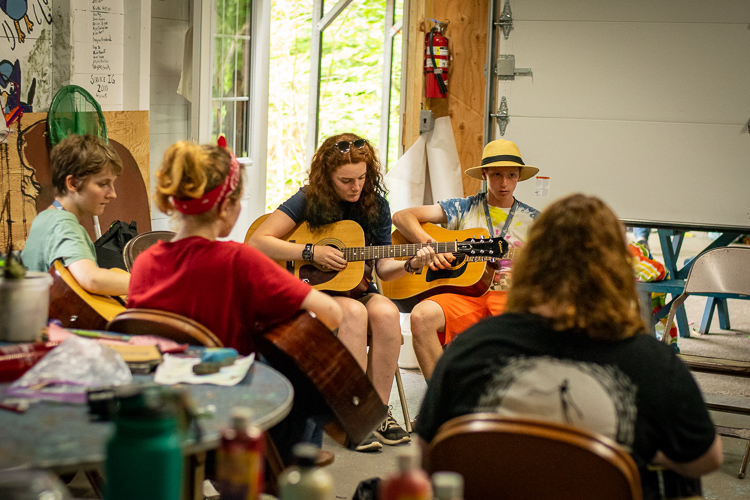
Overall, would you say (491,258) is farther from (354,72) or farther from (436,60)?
(354,72)

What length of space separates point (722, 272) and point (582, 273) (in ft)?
8.46

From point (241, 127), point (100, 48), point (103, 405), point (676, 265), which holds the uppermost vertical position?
point (100, 48)

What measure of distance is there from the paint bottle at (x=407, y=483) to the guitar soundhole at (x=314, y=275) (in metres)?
2.43

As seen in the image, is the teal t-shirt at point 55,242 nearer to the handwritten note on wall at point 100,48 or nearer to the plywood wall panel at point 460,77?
the handwritten note on wall at point 100,48

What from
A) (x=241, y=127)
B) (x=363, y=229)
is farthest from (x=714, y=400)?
(x=241, y=127)

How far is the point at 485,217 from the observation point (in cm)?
362

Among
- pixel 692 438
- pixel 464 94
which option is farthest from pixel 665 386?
pixel 464 94

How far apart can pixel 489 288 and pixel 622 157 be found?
1408 millimetres

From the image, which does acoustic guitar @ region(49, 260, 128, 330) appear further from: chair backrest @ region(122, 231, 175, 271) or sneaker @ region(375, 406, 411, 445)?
sneaker @ region(375, 406, 411, 445)

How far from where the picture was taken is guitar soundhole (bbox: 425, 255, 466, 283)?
3.49 metres

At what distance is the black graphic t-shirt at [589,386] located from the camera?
1355 millimetres

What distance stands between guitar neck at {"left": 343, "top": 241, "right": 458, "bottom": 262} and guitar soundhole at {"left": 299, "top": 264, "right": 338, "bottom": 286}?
113 millimetres

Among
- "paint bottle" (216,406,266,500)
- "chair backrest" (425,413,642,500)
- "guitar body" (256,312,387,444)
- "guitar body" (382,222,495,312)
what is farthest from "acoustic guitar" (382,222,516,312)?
"paint bottle" (216,406,266,500)

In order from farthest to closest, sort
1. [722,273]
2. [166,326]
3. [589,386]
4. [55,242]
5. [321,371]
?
[722,273] < [55,242] < [321,371] < [166,326] < [589,386]
